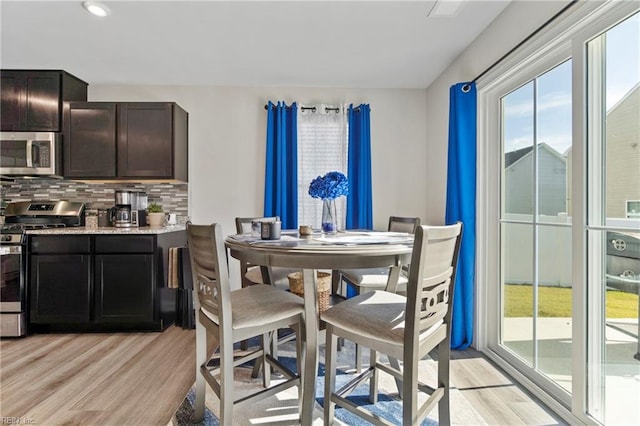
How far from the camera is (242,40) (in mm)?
2580

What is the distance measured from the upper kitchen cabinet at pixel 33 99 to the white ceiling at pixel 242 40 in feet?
0.34

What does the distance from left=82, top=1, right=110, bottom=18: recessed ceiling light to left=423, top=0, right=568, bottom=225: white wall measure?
2591mm

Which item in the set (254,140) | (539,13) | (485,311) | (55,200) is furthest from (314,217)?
(55,200)

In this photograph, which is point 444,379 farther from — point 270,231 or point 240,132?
point 240,132

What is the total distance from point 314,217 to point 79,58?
257 centimetres

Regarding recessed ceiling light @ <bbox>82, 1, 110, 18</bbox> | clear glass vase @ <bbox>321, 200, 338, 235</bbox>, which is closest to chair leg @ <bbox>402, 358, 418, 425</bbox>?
clear glass vase @ <bbox>321, 200, 338, 235</bbox>

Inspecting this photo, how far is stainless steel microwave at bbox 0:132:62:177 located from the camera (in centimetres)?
304

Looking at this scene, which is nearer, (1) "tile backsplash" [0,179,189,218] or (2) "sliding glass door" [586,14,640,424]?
(2) "sliding glass door" [586,14,640,424]

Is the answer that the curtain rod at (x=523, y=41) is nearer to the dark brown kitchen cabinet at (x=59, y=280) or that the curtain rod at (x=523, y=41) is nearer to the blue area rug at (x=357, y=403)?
the blue area rug at (x=357, y=403)

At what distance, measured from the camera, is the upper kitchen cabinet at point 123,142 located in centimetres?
318

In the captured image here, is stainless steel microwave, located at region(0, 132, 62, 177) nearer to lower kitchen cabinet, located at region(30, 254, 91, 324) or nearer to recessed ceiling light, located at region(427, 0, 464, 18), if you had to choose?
lower kitchen cabinet, located at region(30, 254, 91, 324)

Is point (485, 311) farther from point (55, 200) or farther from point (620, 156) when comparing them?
point (55, 200)

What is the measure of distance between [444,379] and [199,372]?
1.19 metres

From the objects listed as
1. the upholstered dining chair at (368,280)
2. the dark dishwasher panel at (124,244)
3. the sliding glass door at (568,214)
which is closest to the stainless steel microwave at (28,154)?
the dark dishwasher panel at (124,244)
